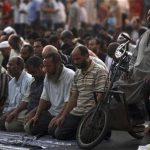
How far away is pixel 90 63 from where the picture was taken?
1055 cm

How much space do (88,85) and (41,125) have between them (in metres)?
1.06

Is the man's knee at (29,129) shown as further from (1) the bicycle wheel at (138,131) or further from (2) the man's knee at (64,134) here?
(1) the bicycle wheel at (138,131)

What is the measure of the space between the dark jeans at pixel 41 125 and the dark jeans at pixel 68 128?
0.42 m

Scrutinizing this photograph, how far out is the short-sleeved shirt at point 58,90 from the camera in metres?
10.9

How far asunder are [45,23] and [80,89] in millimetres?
A: 14271

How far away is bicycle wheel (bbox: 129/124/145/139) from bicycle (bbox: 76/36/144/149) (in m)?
0.07

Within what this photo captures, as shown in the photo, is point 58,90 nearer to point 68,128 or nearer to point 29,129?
point 68,128

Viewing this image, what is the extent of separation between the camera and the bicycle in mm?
9914

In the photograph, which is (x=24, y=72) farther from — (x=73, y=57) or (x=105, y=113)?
(x=105, y=113)

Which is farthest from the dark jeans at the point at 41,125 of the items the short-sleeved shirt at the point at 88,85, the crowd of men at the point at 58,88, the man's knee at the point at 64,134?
the short-sleeved shirt at the point at 88,85

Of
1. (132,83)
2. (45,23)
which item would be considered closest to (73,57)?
(132,83)

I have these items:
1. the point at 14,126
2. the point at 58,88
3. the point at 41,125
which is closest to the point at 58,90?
the point at 58,88

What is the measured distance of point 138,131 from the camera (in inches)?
409

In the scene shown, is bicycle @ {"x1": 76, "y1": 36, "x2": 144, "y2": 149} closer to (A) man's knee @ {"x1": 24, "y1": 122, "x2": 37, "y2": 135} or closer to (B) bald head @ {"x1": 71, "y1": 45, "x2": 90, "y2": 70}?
(B) bald head @ {"x1": 71, "y1": 45, "x2": 90, "y2": 70}
